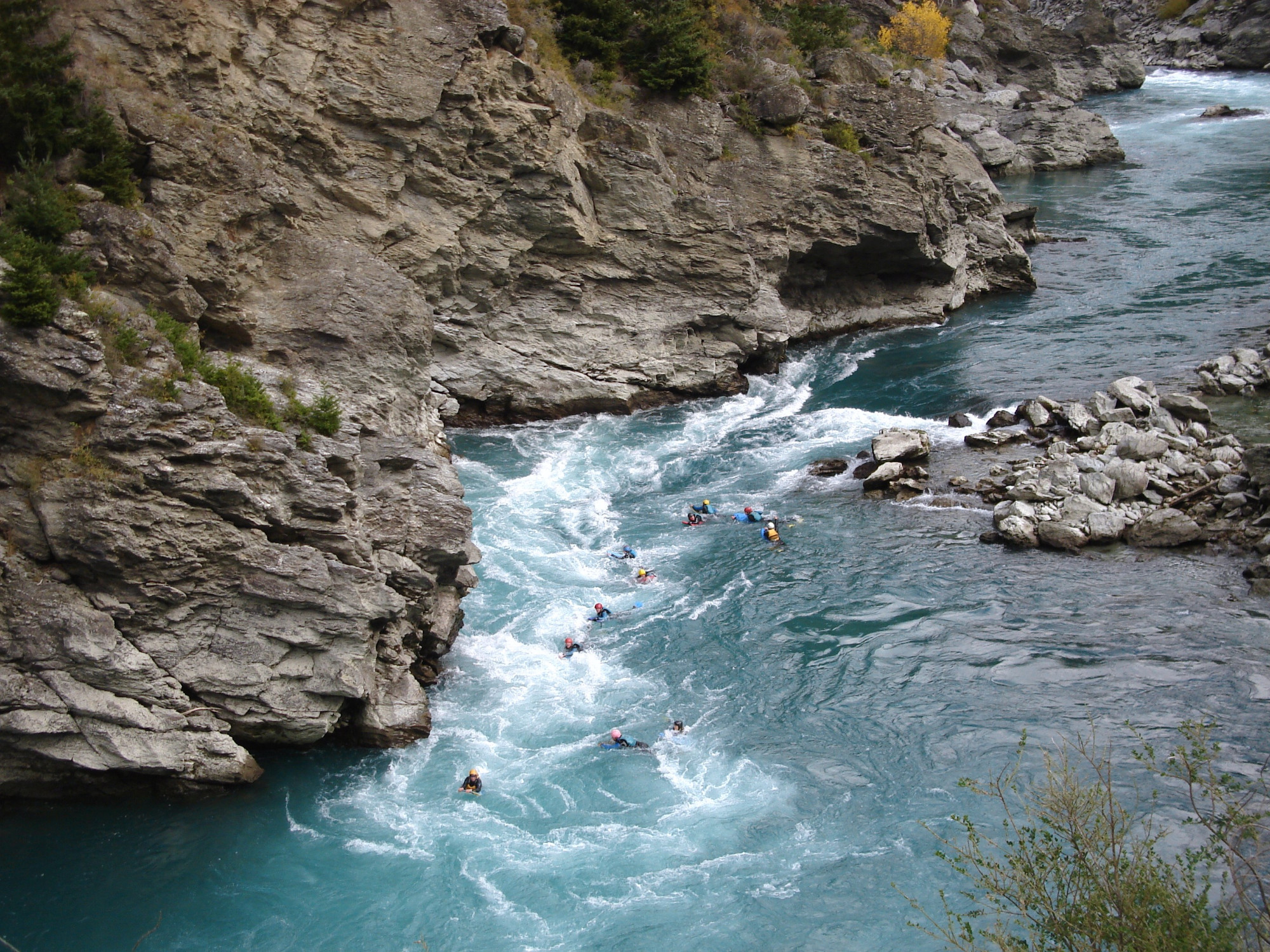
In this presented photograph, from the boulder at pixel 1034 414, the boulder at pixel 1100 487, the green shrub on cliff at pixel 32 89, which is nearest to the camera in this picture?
the green shrub on cliff at pixel 32 89

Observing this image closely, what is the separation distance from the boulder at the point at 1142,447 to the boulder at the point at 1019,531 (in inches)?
177

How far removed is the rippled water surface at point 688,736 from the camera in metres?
14.0

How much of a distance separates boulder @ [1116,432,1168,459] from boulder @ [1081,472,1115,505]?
1.80m

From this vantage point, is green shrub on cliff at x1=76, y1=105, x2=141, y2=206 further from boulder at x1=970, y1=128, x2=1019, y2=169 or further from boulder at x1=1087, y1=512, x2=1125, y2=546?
boulder at x1=970, y1=128, x2=1019, y2=169

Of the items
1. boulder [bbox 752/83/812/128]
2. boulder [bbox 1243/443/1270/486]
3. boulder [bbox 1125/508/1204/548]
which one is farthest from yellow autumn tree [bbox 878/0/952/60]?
boulder [bbox 1125/508/1204/548]

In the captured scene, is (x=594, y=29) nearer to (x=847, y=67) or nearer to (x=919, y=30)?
(x=847, y=67)

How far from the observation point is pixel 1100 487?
23.9 m

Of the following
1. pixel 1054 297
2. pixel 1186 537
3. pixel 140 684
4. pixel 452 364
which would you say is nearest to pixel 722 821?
pixel 140 684

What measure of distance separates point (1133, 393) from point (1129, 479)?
18.7ft

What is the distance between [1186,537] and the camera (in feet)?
72.2

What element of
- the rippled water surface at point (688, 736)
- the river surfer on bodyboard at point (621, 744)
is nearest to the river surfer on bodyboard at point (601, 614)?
the rippled water surface at point (688, 736)

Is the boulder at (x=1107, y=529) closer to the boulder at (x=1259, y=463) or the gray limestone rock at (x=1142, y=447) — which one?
the gray limestone rock at (x=1142, y=447)

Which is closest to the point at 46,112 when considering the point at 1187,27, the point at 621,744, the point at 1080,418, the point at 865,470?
the point at 621,744

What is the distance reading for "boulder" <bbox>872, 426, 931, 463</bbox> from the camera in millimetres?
28062
